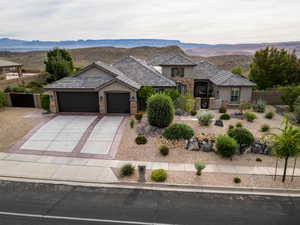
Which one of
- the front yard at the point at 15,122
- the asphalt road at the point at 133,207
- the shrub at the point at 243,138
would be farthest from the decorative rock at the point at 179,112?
the front yard at the point at 15,122

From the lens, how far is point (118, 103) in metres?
21.5

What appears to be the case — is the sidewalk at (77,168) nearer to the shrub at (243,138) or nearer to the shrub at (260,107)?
the shrub at (243,138)

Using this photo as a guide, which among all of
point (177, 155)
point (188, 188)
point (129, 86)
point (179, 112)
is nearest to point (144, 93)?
point (129, 86)

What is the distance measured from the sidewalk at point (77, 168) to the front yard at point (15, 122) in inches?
105

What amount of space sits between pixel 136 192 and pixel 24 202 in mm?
5207

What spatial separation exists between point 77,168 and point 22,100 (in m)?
16.2

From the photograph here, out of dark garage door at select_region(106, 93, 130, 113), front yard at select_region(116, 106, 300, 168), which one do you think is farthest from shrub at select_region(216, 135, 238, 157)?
dark garage door at select_region(106, 93, 130, 113)

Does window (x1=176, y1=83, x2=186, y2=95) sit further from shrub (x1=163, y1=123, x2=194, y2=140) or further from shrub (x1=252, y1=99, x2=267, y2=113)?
shrub (x1=163, y1=123, x2=194, y2=140)

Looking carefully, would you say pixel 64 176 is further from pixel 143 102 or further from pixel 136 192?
pixel 143 102

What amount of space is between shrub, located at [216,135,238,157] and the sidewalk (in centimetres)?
101

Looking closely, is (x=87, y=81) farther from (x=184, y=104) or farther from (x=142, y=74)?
(x=184, y=104)

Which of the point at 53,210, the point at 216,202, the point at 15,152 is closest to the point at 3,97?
the point at 15,152

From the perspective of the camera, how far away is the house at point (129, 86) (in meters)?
21.1

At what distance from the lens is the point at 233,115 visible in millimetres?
22109
